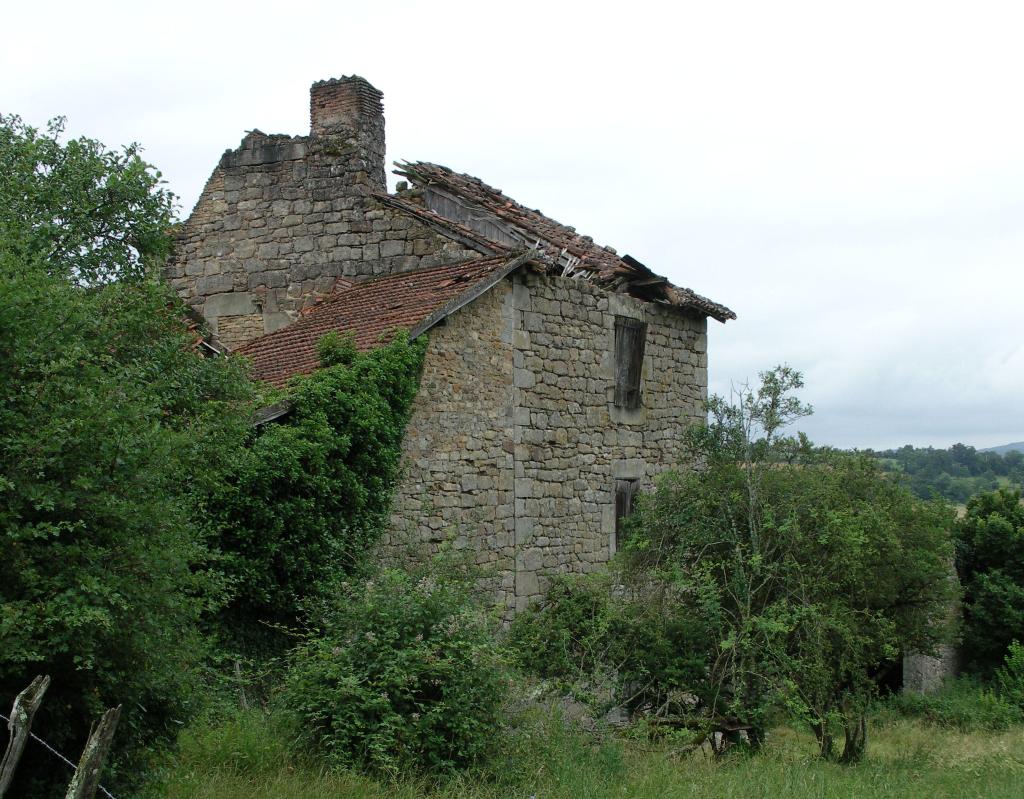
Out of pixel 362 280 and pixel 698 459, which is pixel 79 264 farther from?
pixel 698 459

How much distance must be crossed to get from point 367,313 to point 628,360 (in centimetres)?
404

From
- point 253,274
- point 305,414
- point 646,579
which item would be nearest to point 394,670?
point 305,414

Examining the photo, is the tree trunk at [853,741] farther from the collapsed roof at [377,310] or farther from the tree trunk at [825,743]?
the collapsed roof at [377,310]

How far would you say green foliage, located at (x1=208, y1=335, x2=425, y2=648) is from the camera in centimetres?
883

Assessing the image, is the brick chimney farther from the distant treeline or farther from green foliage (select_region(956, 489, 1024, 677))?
the distant treeline

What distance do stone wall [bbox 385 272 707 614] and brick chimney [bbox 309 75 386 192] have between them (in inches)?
102

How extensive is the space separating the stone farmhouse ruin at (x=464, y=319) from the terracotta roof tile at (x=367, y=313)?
0.11 feet

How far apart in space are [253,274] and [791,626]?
8.01 metres

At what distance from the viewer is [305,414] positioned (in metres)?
9.30

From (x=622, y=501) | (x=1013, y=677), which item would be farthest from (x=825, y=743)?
(x=1013, y=677)

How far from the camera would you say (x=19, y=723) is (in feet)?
14.5

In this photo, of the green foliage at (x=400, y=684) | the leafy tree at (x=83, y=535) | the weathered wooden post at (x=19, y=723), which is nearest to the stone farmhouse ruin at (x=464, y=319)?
the green foliage at (x=400, y=684)

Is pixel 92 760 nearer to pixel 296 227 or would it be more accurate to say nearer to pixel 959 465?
pixel 296 227

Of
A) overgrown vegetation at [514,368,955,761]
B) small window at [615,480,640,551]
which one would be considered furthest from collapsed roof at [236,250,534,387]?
small window at [615,480,640,551]
